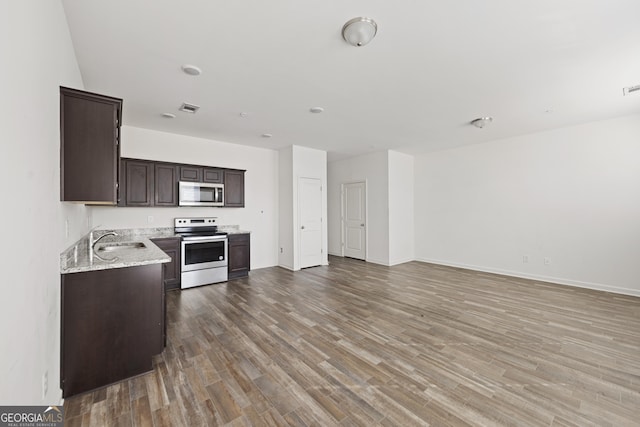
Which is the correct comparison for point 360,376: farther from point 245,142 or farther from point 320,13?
point 245,142

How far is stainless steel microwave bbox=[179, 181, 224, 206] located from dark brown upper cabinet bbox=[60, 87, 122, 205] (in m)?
2.74

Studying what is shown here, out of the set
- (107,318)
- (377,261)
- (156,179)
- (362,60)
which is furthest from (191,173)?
(377,261)

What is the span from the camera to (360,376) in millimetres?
2111

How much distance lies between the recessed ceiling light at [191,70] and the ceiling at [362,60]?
65 millimetres

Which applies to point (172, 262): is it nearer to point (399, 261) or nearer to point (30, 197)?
point (30, 197)

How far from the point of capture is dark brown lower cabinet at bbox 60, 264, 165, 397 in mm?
1881

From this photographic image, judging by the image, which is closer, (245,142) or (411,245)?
(245,142)

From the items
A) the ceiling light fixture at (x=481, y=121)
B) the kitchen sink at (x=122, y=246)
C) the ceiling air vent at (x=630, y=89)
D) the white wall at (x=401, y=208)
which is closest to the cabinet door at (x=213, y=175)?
the kitchen sink at (x=122, y=246)

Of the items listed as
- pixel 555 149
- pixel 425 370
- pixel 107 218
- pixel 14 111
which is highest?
pixel 555 149

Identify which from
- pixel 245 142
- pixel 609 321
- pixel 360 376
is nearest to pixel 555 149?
pixel 609 321

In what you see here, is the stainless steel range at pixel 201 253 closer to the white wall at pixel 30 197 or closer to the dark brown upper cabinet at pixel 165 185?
the dark brown upper cabinet at pixel 165 185

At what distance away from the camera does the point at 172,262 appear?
4387 mm

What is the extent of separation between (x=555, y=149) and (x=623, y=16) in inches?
137

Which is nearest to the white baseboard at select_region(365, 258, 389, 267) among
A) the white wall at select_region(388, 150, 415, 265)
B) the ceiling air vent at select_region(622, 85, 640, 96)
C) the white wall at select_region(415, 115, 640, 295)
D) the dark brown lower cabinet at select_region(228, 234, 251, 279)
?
the white wall at select_region(388, 150, 415, 265)
